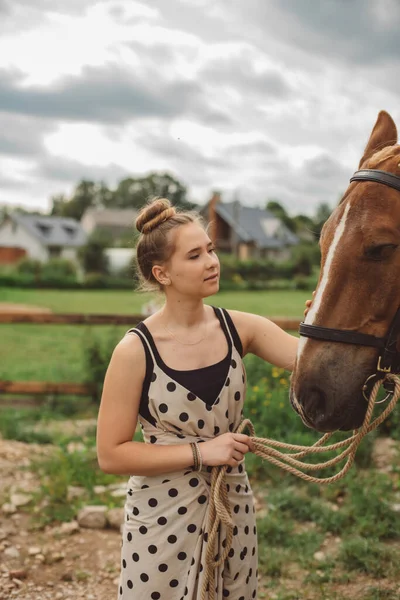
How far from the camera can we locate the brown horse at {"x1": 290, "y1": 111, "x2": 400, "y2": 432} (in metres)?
1.88

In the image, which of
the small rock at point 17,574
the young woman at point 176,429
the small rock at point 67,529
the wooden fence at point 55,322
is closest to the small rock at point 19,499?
the small rock at point 67,529

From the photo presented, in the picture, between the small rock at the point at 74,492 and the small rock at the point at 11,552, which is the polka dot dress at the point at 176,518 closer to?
the small rock at the point at 11,552

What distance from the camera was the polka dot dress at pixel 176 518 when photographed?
2.03 meters

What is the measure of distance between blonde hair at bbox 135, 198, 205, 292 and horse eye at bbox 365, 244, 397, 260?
63 cm

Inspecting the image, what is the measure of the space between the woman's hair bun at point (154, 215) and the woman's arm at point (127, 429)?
43 centimetres

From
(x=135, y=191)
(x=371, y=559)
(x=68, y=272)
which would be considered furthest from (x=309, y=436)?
(x=135, y=191)

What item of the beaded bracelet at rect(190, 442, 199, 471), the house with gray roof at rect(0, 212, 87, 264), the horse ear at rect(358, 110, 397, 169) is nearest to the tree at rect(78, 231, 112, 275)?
the house with gray roof at rect(0, 212, 87, 264)

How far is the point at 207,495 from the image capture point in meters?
2.08

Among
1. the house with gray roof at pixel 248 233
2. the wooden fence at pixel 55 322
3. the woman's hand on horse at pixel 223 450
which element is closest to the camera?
the woman's hand on horse at pixel 223 450

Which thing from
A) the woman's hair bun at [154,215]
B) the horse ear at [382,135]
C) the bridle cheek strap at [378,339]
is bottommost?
the bridle cheek strap at [378,339]

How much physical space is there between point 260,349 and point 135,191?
8406cm

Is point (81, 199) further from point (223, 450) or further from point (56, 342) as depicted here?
point (223, 450)

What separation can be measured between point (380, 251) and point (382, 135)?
0.62 m

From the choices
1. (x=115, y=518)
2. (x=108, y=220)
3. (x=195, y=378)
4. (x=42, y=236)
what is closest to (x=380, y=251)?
(x=195, y=378)
